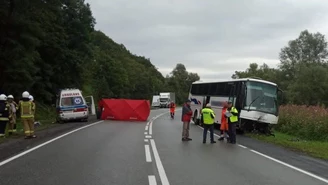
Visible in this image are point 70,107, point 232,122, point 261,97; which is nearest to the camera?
point 232,122

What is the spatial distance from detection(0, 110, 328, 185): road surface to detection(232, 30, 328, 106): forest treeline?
67.7m

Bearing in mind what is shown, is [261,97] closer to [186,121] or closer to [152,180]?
[186,121]

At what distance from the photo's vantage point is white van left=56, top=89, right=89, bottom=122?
30.0 meters

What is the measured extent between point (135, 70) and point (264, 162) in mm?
99740

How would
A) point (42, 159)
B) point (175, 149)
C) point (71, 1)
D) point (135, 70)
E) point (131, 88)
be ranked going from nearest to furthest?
point (42, 159) → point (175, 149) → point (71, 1) → point (131, 88) → point (135, 70)

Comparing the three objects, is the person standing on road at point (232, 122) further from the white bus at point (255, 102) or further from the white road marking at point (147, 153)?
the white bus at point (255, 102)

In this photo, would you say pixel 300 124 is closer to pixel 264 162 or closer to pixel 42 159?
pixel 264 162

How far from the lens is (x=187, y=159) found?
39.7 ft

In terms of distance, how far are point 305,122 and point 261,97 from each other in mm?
3537

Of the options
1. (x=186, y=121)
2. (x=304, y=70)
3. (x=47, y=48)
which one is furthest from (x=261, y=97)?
(x=304, y=70)

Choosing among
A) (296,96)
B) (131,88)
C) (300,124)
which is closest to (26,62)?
(300,124)

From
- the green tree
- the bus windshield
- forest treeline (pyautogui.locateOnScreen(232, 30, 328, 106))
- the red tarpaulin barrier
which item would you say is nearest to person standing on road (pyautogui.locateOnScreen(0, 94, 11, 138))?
the bus windshield

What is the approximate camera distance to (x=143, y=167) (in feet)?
34.2

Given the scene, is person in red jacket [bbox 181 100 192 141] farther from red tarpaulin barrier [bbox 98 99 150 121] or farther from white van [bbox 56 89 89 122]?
red tarpaulin barrier [bbox 98 99 150 121]
